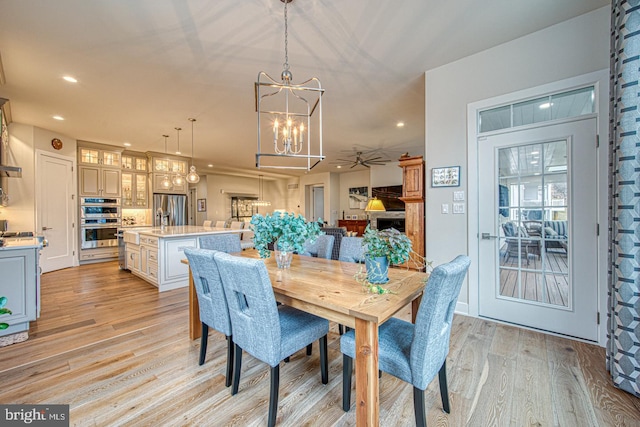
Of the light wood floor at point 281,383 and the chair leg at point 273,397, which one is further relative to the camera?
the light wood floor at point 281,383

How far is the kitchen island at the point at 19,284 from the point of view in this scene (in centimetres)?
254

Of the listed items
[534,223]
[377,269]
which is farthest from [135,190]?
[534,223]

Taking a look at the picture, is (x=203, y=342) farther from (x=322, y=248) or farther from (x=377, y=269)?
(x=377, y=269)

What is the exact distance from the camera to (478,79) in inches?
Result: 110

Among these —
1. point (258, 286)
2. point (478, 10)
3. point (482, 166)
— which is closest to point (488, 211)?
point (482, 166)

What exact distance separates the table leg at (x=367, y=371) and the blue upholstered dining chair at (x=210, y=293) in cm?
94

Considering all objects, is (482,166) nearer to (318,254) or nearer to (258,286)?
(318,254)

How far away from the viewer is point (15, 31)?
234 centimetres

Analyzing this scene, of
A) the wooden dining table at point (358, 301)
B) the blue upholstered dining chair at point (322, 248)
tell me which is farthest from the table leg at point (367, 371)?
the blue upholstered dining chair at point (322, 248)

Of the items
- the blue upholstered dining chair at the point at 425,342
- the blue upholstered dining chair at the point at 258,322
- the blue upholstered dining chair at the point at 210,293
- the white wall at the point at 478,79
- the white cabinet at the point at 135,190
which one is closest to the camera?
the blue upholstered dining chair at the point at 425,342

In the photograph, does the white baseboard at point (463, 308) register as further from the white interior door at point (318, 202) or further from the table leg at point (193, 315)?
the white interior door at point (318, 202)

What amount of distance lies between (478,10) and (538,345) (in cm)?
288

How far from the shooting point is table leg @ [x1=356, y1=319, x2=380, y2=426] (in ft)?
3.95

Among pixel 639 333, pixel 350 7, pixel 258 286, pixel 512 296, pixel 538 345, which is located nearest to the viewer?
pixel 258 286
